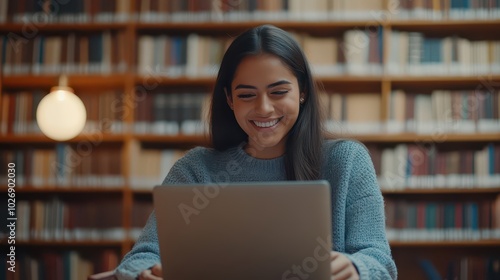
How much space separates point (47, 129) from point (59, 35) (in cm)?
75

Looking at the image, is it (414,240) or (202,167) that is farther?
(414,240)

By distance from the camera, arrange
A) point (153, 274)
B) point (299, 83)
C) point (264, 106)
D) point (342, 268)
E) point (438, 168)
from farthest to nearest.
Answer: point (438, 168) → point (299, 83) → point (264, 106) → point (153, 274) → point (342, 268)

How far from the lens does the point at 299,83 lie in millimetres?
1787

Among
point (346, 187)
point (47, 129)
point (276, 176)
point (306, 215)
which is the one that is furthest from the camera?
point (47, 129)

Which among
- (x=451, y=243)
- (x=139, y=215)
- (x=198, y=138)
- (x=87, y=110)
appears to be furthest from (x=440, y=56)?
(x=87, y=110)

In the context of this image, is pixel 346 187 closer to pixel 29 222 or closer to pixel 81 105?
pixel 81 105

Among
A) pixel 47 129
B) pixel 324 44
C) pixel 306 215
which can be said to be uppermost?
pixel 324 44

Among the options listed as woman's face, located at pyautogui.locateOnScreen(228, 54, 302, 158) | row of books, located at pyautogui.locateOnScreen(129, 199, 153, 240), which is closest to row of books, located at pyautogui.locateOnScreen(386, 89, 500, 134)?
row of books, located at pyautogui.locateOnScreen(129, 199, 153, 240)

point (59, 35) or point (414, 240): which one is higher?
point (59, 35)

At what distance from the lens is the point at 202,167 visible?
6.08 ft

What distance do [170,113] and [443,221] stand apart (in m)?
1.62

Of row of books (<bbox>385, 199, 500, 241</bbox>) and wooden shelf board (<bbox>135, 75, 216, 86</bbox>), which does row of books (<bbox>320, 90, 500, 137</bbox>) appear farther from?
wooden shelf board (<bbox>135, 75, 216, 86</bbox>)

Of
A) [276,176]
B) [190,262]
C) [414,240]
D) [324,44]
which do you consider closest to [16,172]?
[324,44]

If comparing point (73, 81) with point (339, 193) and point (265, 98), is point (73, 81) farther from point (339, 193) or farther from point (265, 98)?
point (339, 193)
